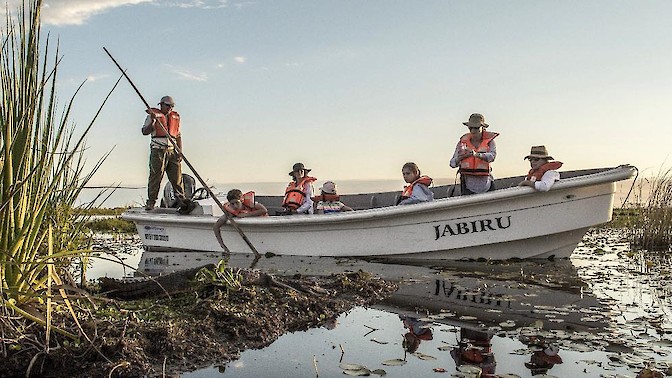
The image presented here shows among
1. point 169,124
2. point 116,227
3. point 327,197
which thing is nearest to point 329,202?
point 327,197

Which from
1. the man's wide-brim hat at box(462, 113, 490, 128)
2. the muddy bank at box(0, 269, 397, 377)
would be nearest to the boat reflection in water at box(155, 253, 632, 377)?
the muddy bank at box(0, 269, 397, 377)

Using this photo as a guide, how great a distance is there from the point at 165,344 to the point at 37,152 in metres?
1.42

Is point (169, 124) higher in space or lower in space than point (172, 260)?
higher

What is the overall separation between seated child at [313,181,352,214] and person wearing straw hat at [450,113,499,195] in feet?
7.36

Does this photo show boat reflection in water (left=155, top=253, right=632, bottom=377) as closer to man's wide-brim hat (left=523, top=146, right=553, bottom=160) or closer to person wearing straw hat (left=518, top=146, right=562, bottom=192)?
person wearing straw hat (left=518, top=146, right=562, bottom=192)

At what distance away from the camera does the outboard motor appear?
39.5 feet

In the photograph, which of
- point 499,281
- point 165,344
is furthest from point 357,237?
point 165,344

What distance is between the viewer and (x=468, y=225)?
27.8ft

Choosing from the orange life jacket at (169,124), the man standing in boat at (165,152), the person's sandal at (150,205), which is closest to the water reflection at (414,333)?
the man standing in boat at (165,152)

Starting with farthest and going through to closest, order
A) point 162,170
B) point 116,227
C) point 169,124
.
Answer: point 116,227 → point 162,170 → point 169,124

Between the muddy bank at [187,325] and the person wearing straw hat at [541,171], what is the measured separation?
2653mm

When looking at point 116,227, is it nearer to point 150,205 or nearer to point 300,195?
point 150,205

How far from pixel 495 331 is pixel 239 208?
6.66 m

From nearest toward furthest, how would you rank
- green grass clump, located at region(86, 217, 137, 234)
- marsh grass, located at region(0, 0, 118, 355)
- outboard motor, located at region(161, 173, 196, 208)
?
marsh grass, located at region(0, 0, 118, 355) < outboard motor, located at region(161, 173, 196, 208) < green grass clump, located at region(86, 217, 137, 234)
